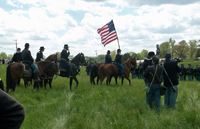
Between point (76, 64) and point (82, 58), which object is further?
point (82, 58)

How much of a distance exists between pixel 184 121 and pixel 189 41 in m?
86.6

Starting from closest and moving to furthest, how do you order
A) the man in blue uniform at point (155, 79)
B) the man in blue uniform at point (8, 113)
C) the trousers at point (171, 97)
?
the man in blue uniform at point (8, 113) < the man in blue uniform at point (155, 79) < the trousers at point (171, 97)

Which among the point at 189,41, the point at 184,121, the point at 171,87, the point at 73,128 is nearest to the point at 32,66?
the point at 73,128

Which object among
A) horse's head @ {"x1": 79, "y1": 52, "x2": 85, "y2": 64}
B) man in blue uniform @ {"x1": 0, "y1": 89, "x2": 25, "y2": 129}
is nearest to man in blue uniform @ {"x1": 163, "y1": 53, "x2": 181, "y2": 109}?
man in blue uniform @ {"x1": 0, "y1": 89, "x2": 25, "y2": 129}

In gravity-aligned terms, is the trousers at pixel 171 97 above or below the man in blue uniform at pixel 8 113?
below

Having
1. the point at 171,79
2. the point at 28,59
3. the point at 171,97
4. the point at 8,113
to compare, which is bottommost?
the point at 171,97

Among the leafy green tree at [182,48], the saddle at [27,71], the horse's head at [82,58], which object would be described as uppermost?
the leafy green tree at [182,48]

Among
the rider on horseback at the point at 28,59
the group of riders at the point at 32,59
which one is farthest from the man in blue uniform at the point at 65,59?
the rider on horseback at the point at 28,59

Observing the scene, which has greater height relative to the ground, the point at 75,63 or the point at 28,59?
the point at 28,59

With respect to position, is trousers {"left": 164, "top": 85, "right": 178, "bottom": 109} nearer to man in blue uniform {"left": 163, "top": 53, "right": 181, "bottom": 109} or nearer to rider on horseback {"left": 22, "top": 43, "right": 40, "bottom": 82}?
man in blue uniform {"left": 163, "top": 53, "right": 181, "bottom": 109}

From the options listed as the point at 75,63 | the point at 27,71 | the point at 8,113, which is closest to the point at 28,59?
the point at 27,71

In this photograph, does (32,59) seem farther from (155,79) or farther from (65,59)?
(155,79)

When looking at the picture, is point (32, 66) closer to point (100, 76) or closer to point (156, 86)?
point (100, 76)

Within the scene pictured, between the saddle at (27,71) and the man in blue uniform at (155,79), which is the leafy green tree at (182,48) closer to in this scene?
the saddle at (27,71)
